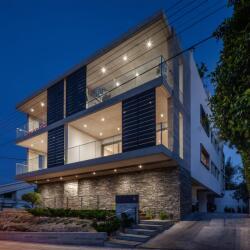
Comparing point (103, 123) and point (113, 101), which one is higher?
point (113, 101)

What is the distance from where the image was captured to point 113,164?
18297 millimetres

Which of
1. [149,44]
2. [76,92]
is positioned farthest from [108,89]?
[149,44]

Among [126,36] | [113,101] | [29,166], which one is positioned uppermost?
[126,36]

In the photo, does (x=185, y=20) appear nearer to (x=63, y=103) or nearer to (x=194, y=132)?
(x=194, y=132)

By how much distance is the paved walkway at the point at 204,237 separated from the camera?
1116 cm

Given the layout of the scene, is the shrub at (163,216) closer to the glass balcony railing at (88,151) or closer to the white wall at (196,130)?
the glass balcony railing at (88,151)

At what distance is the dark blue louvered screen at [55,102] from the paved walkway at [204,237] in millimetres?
12289

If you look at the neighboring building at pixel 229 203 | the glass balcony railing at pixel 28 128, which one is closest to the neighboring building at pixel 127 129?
the glass balcony railing at pixel 28 128

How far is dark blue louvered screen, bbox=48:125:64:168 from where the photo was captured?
22087mm

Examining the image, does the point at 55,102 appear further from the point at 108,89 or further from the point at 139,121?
the point at 139,121

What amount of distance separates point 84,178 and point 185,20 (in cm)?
1391

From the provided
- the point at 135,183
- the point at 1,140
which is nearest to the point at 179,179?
the point at 135,183

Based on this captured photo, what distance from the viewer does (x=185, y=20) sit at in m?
12.1

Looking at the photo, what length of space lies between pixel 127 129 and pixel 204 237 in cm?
693
